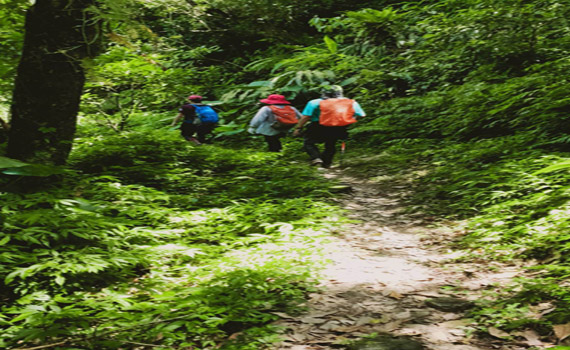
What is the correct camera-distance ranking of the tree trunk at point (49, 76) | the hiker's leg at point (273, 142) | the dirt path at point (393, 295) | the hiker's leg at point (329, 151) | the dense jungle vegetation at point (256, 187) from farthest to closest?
the hiker's leg at point (273, 142) < the hiker's leg at point (329, 151) < the tree trunk at point (49, 76) < the dense jungle vegetation at point (256, 187) < the dirt path at point (393, 295)

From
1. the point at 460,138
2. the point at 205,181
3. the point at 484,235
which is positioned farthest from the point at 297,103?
the point at 484,235

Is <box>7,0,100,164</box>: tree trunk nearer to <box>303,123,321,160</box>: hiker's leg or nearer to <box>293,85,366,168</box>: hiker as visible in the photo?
<box>293,85,366,168</box>: hiker

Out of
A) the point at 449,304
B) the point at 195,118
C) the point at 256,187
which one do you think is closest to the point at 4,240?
the point at 449,304

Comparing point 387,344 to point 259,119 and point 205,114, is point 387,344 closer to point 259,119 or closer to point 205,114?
point 259,119

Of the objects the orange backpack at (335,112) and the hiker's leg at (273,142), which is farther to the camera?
the hiker's leg at (273,142)

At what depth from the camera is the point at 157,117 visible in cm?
1133

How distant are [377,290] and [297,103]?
1018 centimetres

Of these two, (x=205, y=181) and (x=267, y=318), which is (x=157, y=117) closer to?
(x=205, y=181)

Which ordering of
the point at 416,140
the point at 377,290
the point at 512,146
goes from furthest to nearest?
the point at 416,140 < the point at 512,146 < the point at 377,290

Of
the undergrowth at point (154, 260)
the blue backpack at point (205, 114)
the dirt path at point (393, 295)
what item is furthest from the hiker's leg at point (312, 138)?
the dirt path at point (393, 295)

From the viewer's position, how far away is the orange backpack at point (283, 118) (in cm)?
925

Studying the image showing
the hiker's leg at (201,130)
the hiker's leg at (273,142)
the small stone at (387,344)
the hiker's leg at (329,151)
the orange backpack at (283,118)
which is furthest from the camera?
the hiker's leg at (201,130)

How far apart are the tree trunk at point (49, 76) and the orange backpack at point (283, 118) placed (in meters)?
4.53

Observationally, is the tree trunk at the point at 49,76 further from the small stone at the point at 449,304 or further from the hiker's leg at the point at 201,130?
the hiker's leg at the point at 201,130
